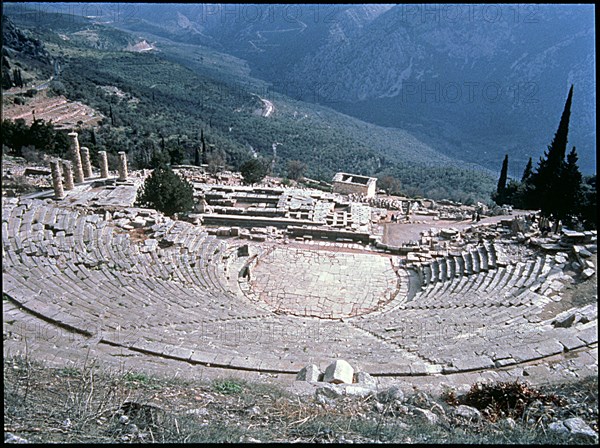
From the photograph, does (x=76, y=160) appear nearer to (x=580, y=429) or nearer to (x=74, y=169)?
(x=74, y=169)

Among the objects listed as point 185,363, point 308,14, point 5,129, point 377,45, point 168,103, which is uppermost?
point 308,14

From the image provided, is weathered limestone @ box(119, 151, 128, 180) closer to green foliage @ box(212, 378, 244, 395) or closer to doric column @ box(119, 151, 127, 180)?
doric column @ box(119, 151, 127, 180)

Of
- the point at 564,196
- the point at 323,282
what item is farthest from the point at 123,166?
the point at 564,196

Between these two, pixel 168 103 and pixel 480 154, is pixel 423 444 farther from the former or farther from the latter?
pixel 480 154

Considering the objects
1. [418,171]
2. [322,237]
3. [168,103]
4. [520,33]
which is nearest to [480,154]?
[418,171]

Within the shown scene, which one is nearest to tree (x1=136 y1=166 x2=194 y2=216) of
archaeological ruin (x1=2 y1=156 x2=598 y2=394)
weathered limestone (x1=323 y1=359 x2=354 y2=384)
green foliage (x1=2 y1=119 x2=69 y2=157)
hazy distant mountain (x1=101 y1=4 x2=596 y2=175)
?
archaeological ruin (x1=2 y1=156 x2=598 y2=394)

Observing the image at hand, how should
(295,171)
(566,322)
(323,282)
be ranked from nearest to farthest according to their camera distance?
1. (566,322)
2. (323,282)
3. (295,171)
